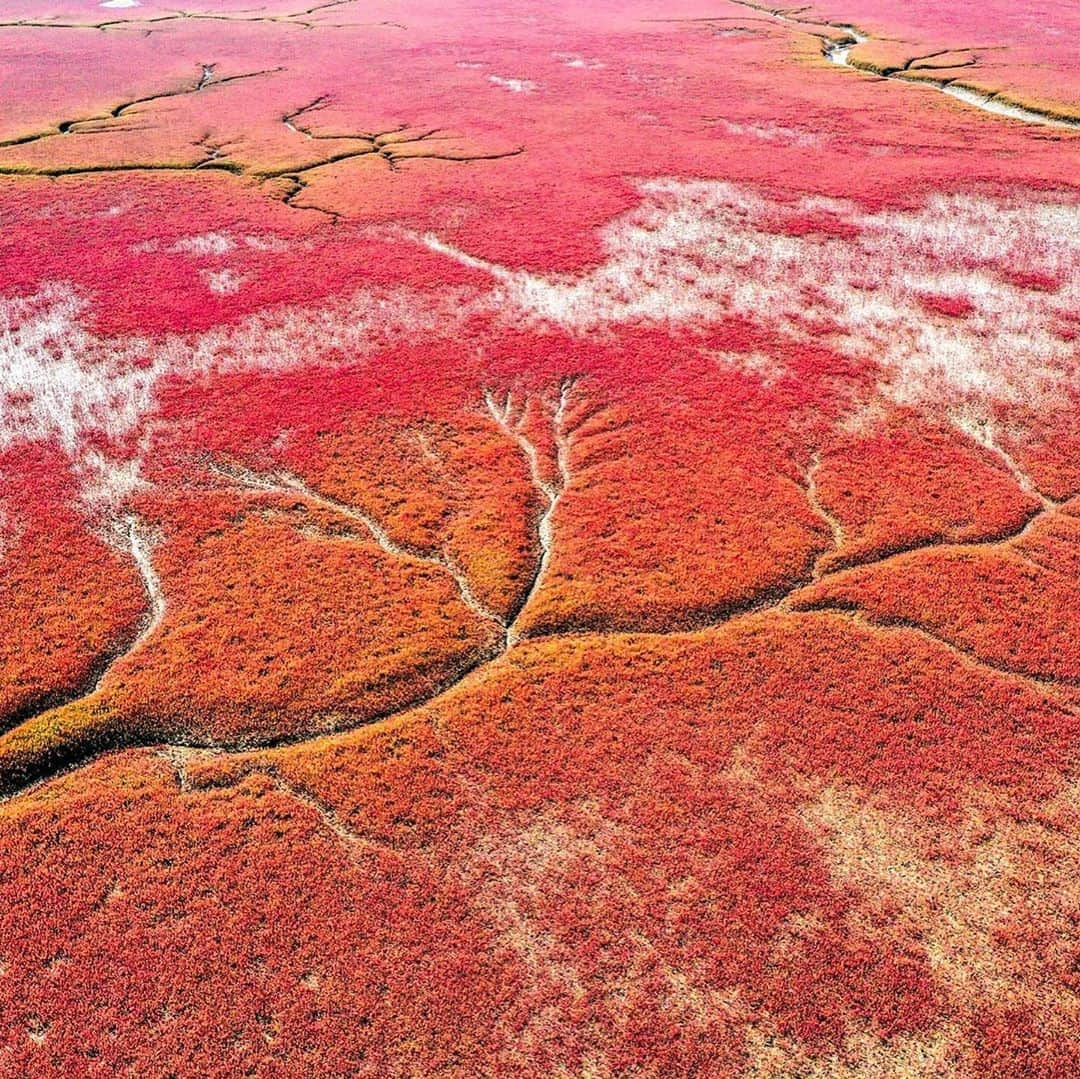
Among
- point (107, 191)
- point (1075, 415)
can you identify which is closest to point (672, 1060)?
point (1075, 415)

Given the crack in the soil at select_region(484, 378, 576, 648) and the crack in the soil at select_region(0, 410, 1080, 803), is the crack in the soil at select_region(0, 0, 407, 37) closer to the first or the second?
the crack in the soil at select_region(484, 378, 576, 648)

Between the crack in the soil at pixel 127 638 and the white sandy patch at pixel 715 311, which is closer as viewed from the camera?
the crack in the soil at pixel 127 638

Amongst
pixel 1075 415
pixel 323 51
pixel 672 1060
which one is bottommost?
pixel 672 1060

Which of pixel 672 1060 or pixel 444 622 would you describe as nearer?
pixel 672 1060

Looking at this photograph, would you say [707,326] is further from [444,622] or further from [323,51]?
[323,51]

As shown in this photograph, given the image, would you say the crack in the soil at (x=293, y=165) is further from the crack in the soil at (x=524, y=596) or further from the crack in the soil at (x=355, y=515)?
the crack in the soil at (x=524, y=596)

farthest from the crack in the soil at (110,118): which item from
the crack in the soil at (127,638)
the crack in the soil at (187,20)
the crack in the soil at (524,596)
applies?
the crack in the soil at (127,638)

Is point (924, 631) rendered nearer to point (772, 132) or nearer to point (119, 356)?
point (119, 356)

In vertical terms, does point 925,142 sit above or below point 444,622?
above

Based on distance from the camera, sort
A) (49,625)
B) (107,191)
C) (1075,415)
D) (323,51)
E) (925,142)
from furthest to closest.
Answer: (323,51) → (925,142) → (107,191) → (1075,415) → (49,625)
